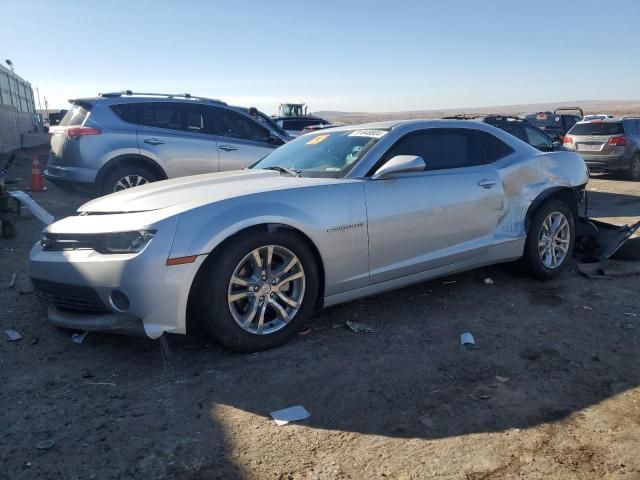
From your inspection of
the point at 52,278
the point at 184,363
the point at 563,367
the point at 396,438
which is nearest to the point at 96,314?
the point at 52,278

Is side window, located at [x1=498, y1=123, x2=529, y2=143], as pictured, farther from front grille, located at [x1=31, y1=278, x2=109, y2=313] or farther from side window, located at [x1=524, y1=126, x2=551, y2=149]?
front grille, located at [x1=31, y1=278, x2=109, y2=313]

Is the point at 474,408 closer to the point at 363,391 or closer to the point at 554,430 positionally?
the point at 554,430

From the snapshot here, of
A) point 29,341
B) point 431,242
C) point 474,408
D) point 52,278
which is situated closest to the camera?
point 474,408

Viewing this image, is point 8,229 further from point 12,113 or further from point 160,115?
point 12,113

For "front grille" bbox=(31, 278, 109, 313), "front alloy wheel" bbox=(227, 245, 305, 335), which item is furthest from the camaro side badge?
"front grille" bbox=(31, 278, 109, 313)

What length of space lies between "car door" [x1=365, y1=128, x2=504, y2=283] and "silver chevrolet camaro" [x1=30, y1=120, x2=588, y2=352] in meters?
0.01

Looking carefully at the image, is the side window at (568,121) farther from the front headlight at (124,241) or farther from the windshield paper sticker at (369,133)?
the front headlight at (124,241)

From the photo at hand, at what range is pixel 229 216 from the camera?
3469 mm

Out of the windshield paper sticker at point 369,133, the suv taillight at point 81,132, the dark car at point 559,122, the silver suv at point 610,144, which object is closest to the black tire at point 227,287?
the windshield paper sticker at point 369,133

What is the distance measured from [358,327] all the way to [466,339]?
78cm

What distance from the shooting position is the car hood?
363cm

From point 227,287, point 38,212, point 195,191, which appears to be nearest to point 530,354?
point 227,287

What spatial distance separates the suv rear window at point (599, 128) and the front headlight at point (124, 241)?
13.9 meters

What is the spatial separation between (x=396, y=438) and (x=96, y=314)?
2.04 meters
